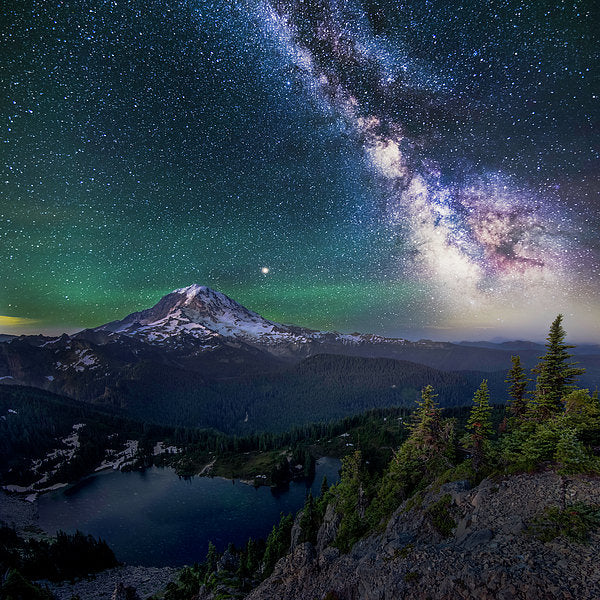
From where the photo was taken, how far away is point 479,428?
107 feet

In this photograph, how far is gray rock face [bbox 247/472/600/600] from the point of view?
50.3 ft

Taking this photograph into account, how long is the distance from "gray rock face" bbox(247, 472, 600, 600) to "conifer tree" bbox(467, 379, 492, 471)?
407cm

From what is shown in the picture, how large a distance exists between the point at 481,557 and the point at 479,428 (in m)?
16.8

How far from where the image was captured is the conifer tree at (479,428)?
99.9 feet

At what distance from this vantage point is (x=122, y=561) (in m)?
109

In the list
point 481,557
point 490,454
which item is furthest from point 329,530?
point 481,557

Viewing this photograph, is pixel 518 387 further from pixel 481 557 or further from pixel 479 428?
pixel 481 557

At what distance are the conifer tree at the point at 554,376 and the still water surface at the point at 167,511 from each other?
124 meters

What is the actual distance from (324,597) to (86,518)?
577 feet

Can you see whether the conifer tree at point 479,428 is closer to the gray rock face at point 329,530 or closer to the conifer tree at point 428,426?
the conifer tree at point 428,426

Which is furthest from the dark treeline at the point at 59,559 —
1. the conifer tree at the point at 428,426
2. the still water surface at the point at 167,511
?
the conifer tree at the point at 428,426

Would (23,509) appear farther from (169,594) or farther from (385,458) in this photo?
(385,458)

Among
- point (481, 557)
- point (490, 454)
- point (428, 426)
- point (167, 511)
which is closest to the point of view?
point (481, 557)

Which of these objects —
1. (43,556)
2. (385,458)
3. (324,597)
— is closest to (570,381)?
(324,597)
